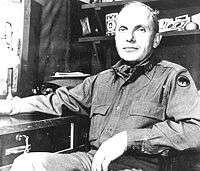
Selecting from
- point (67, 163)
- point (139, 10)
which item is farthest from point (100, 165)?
point (139, 10)

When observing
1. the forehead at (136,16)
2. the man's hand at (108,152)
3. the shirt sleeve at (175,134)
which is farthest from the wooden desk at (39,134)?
the forehead at (136,16)

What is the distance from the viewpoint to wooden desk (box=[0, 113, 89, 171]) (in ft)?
4.43

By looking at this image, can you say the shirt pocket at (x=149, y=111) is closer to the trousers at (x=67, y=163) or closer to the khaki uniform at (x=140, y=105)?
the khaki uniform at (x=140, y=105)

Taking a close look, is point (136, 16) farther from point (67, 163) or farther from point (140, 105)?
point (67, 163)

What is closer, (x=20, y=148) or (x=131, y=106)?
(x=20, y=148)

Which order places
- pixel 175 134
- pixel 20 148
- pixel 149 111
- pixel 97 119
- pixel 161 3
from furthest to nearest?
1. pixel 161 3
2. pixel 97 119
3. pixel 149 111
4. pixel 20 148
5. pixel 175 134

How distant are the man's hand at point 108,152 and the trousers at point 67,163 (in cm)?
10

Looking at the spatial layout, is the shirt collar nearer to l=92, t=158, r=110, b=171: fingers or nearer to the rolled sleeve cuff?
the rolled sleeve cuff

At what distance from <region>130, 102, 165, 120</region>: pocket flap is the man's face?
276 millimetres

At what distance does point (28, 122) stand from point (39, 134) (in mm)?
182

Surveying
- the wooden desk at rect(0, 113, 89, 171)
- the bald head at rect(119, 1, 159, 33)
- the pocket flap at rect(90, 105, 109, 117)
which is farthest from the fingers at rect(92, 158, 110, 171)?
the bald head at rect(119, 1, 159, 33)

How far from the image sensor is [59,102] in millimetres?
Answer: 1762

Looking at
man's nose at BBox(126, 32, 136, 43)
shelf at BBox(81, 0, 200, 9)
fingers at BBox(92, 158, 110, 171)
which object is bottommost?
fingers at BBox(92, 158, 110, 171)

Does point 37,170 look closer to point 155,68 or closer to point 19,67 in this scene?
point 155,68
